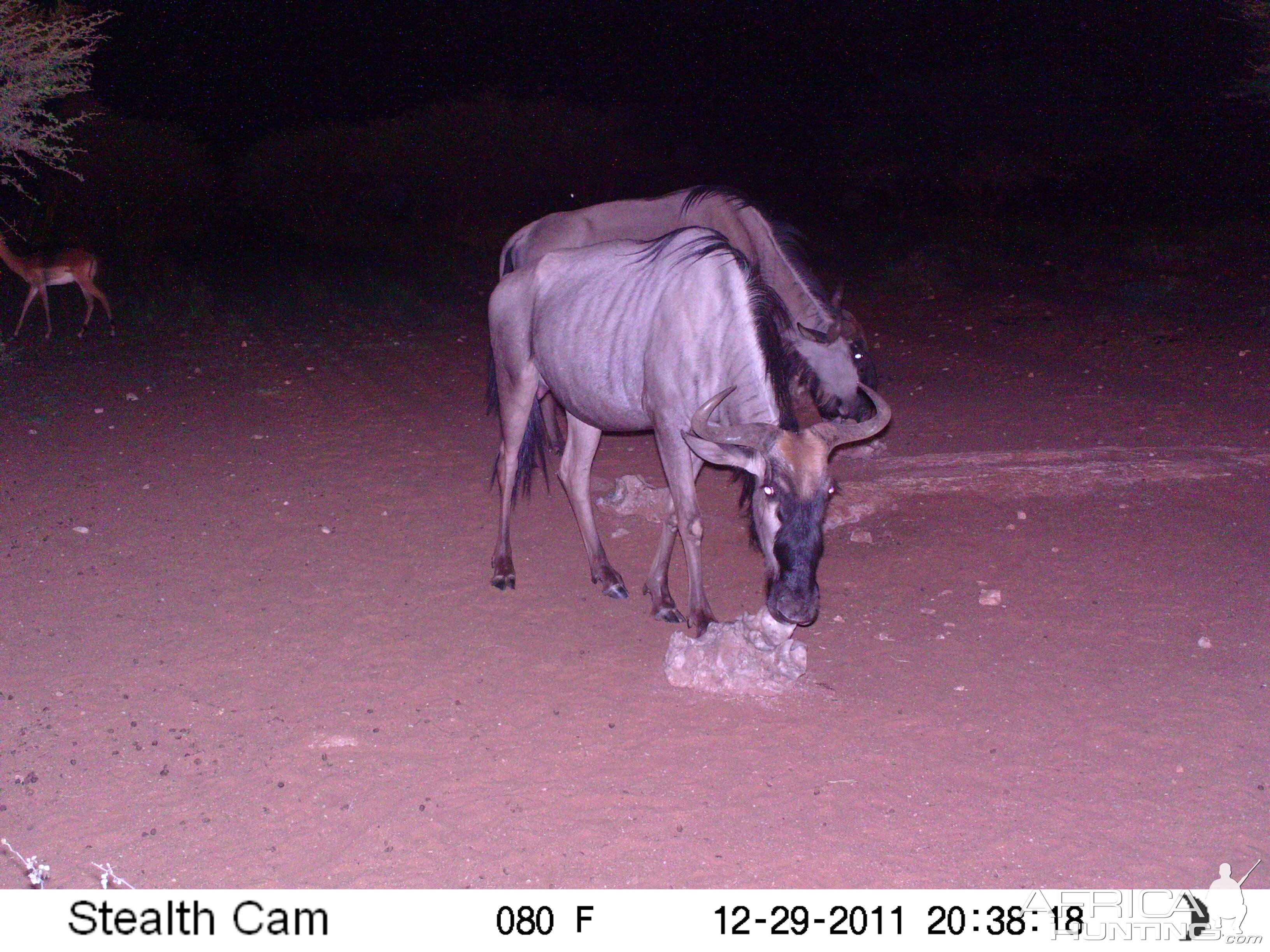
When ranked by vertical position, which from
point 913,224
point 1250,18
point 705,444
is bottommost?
point 913,224

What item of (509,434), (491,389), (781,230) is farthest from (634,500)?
(781,230)

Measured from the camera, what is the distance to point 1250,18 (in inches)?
439

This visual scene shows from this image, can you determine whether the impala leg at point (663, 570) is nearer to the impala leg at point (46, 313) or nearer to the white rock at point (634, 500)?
the white rock at point (634, 500)

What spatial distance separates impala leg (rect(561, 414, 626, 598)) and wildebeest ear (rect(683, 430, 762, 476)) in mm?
1226

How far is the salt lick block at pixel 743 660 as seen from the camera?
4.67 meters

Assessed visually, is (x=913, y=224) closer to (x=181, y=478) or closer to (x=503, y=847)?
(x=181, y=478)

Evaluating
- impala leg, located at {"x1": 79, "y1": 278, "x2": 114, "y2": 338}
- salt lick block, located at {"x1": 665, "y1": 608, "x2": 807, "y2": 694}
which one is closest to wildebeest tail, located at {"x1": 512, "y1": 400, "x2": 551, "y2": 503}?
salt lick block, located at {"x1": 665, "y1": 608, "x2": 807, "y2": 694}

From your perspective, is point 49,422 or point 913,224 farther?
point 913,224

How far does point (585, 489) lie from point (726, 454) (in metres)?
1.60

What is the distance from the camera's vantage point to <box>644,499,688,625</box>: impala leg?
554 centimetres

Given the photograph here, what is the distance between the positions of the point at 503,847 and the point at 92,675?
2285 mm

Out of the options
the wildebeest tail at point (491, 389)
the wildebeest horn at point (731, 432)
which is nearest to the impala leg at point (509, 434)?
the wildebeest tail at point (491, 389)

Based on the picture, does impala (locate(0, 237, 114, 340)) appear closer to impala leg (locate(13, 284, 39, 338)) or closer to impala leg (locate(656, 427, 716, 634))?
impala leg (locate(13, 284, 39, 338))
